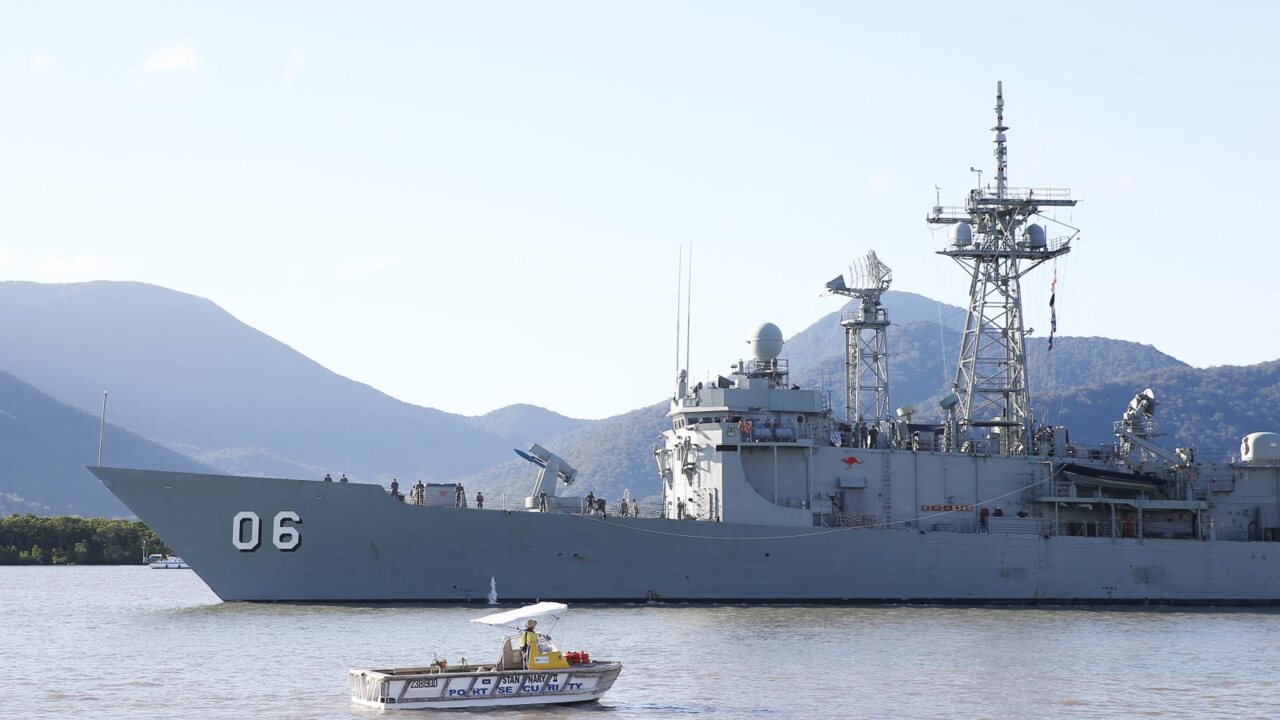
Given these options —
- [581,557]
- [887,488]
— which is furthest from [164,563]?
[887,488]

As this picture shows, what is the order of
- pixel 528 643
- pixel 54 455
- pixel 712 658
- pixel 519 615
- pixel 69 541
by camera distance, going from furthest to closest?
pixel 54 455
pixel 69 541
pixel 712 658
pixel 519 615
pixel 528 643

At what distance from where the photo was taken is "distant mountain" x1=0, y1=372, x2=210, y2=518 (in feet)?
447

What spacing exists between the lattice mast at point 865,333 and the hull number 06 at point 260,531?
568 inches

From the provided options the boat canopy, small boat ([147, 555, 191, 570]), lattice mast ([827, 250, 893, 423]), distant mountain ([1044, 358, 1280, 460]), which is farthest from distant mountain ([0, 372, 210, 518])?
the boat canopy

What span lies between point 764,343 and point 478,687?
1617 cm

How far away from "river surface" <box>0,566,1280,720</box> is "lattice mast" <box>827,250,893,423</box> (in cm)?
808

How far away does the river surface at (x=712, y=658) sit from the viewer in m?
19.4

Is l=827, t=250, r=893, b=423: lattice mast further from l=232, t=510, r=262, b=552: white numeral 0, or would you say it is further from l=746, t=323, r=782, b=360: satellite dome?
l=232, t=510, r=262, b=552: white numeral 0

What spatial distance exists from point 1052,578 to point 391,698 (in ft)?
63.6

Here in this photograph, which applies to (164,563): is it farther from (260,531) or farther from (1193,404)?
(1193,404)

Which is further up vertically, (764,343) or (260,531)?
(764,343)

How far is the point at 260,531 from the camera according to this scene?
2994 cm

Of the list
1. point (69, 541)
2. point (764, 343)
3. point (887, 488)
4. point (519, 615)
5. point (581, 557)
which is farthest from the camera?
point (69, 541)

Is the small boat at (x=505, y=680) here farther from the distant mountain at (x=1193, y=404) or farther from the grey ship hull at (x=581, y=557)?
the distant mountain at (x=1193, y=404)
